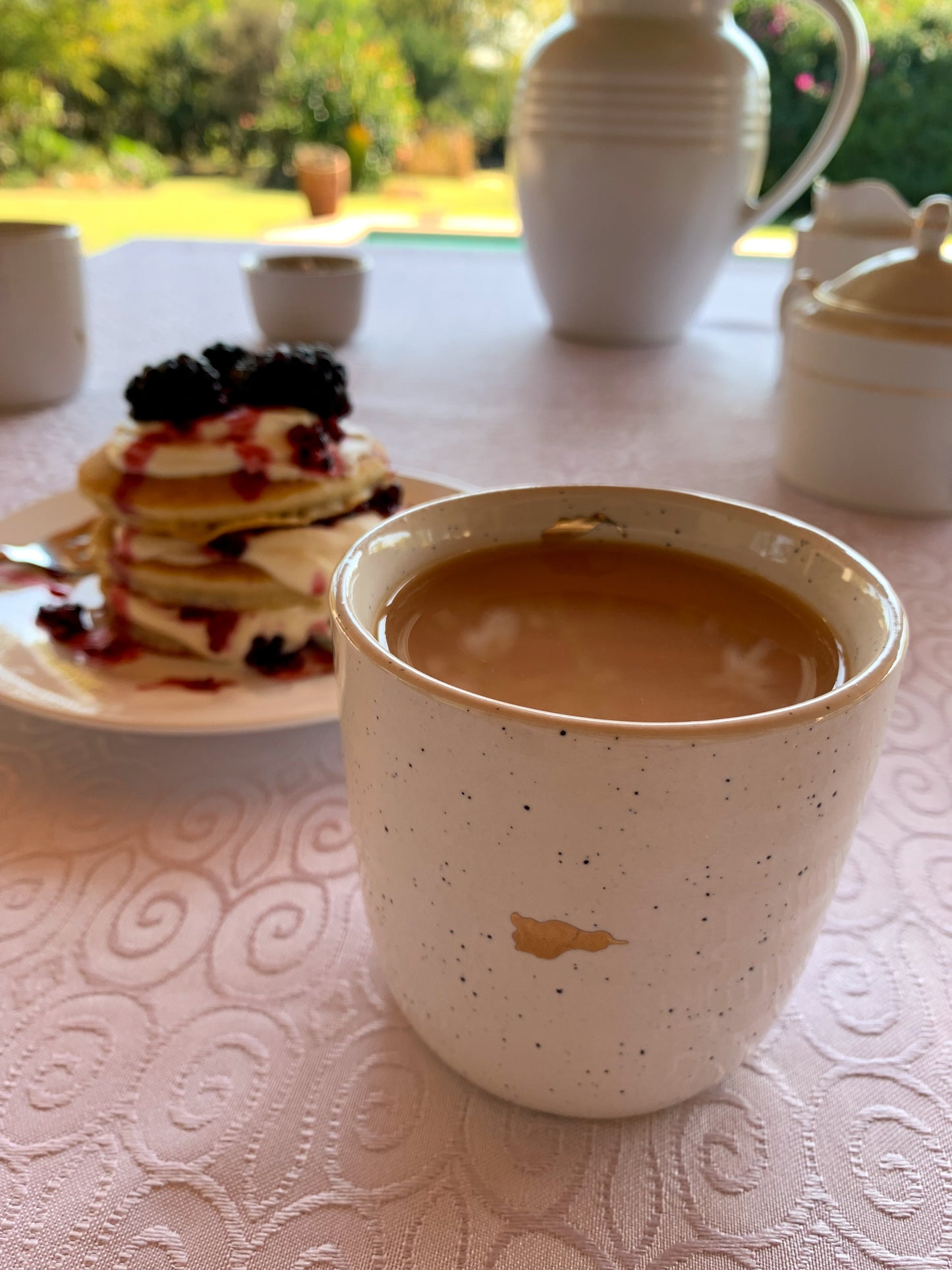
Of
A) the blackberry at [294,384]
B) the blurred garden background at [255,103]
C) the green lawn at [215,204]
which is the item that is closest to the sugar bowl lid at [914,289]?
the blackberry at [294,384]

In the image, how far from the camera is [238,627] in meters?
0.65

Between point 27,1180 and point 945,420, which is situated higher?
point 945,420

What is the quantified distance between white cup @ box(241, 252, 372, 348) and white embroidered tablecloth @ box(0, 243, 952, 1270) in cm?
95

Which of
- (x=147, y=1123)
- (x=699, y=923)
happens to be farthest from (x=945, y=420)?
(x=147, y=1123)

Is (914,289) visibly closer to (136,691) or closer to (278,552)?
(278,552)

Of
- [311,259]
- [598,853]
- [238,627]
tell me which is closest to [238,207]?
[311,259]

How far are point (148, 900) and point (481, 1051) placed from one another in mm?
195

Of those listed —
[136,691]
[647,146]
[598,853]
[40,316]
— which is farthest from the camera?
[647,146]

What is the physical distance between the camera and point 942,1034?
16.4 inches

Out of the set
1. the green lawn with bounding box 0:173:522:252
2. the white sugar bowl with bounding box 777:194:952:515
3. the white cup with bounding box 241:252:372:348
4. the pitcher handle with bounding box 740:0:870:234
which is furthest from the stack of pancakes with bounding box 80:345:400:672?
the green lawn with bounding box 0:173:522:252

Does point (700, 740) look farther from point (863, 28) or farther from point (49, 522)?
point (863, 28)

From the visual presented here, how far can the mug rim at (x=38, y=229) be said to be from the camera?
3.82 feet

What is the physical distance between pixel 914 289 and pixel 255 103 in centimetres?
756

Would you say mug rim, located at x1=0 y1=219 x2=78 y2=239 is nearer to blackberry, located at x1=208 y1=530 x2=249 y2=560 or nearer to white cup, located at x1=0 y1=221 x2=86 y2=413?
white cup, located at x1=0 y1=221 x2=86 y2=413
